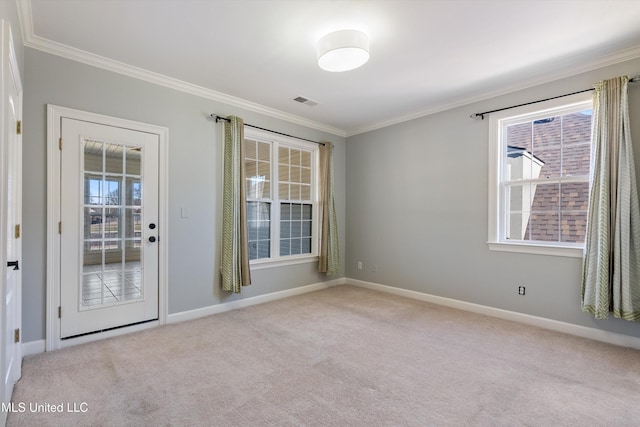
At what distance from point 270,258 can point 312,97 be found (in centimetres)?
225

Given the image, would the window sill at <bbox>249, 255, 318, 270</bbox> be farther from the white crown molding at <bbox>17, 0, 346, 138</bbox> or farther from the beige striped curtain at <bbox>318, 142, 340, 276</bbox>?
the white crown molding at <bbox>17, 0, 346, 138</bbox>

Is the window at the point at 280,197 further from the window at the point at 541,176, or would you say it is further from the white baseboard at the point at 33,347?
the window at the point at 541,176

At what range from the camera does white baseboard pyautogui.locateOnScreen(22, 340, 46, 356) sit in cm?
258

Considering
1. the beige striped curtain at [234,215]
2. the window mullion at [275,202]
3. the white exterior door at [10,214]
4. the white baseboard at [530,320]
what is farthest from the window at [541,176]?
the white exterior door at [10,214]

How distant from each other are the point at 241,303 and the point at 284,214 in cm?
142

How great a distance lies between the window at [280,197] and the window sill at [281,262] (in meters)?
0.02

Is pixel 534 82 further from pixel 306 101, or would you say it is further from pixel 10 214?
pixel 10 214

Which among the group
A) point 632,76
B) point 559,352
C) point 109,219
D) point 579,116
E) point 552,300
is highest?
point 632,76

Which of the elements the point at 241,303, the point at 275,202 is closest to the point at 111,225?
the point at 241,303

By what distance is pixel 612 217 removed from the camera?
280 centimetres

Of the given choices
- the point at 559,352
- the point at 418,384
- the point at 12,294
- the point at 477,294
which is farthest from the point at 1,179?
the point at 477,294

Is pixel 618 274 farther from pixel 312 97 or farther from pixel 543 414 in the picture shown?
pixel 312 97

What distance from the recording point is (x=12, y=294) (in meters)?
2.04

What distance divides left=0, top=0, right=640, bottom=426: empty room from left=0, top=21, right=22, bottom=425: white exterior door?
3 cm
